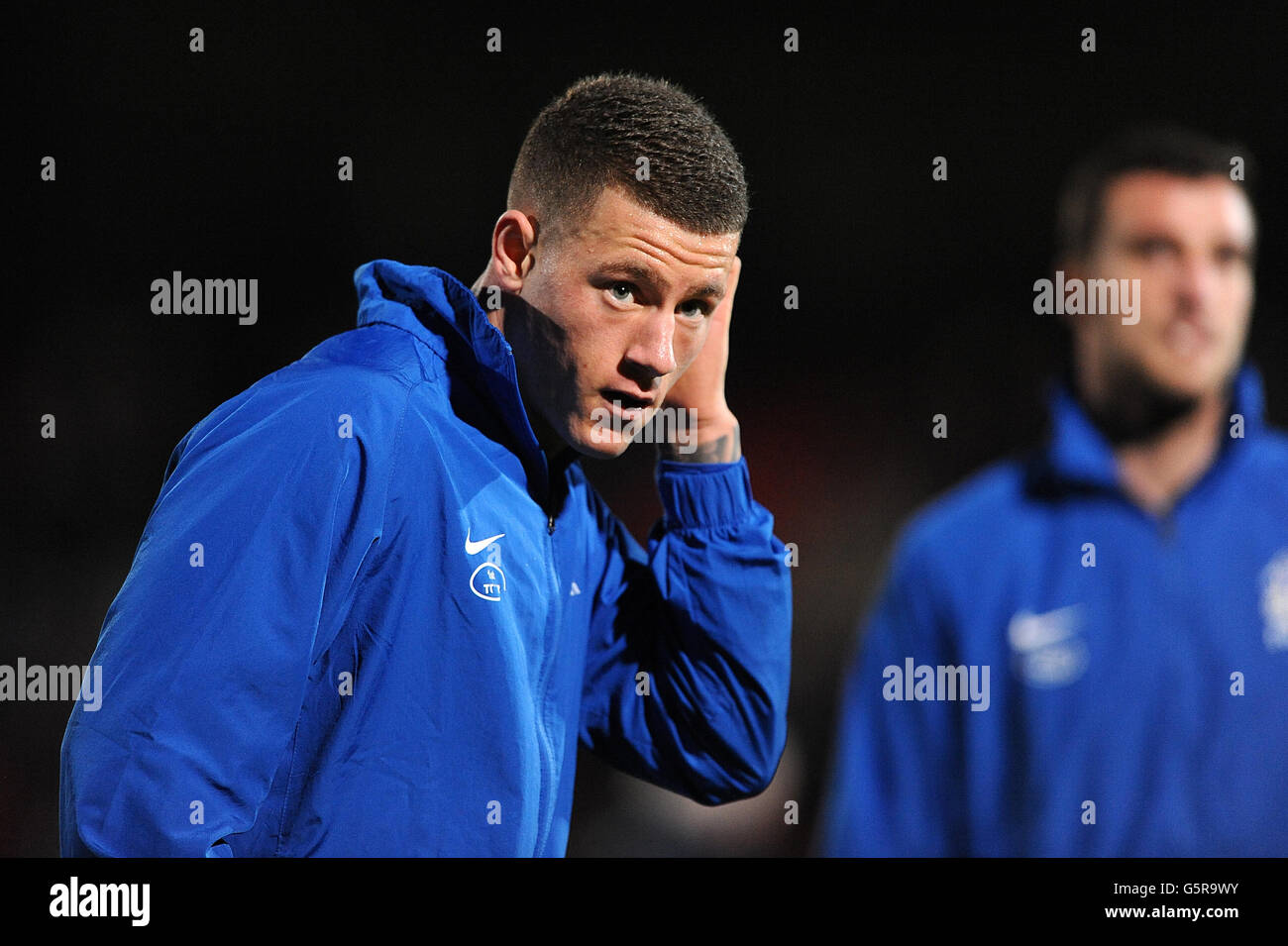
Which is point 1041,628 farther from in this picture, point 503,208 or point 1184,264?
point 503,208

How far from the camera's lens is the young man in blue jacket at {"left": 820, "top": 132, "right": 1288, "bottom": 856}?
8.40 ft

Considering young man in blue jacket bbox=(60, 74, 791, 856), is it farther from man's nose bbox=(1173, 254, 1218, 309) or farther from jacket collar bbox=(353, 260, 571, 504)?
man's nose bbox=(1173, 254, 1218, 309)

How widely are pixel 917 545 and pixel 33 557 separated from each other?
1.99 m

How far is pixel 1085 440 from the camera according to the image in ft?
9.31

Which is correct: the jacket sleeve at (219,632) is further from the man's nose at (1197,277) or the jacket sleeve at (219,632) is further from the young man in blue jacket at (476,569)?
the man's nose at (1197,277)

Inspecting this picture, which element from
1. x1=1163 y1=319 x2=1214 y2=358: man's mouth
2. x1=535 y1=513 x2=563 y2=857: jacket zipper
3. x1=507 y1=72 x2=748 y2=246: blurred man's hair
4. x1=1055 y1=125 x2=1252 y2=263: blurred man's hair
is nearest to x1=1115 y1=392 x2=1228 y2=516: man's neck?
x1=1163 y1=319 x2=1214 y2=358: man's mouth

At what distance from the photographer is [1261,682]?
2.58 metres

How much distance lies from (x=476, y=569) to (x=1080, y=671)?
1.74 m

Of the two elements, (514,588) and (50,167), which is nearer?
(514,588)
